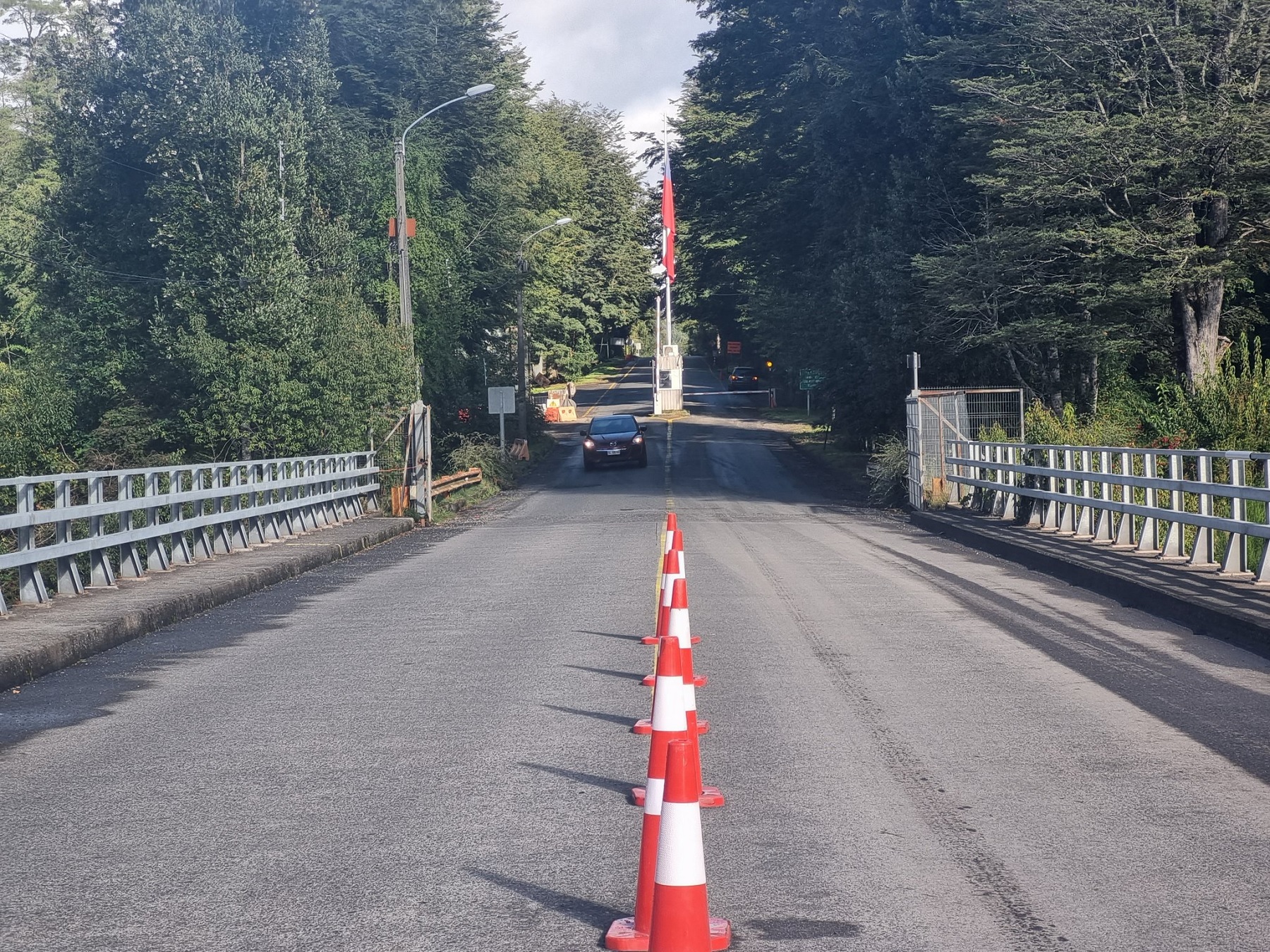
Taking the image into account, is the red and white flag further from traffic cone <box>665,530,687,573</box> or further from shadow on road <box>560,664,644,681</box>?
shadow on road <box>560,664,644,681</box>

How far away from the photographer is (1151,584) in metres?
13.5

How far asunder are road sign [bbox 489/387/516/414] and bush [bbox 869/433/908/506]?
1633 cm

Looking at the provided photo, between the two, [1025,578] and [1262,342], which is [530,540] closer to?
[1025,578]

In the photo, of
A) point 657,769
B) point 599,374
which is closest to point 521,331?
point 657,769

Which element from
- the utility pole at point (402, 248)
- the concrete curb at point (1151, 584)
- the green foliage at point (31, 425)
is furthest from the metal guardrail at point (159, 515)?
the concrete curb at point (1151, 584)

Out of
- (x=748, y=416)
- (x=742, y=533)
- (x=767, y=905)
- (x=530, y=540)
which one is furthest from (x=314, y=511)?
(x=748, y=416)

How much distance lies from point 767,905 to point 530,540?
18.6 metres

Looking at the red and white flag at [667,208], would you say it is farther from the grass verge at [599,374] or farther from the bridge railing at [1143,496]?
the bridge railing at [1143,496]

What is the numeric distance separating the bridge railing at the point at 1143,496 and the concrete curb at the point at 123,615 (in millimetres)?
9576

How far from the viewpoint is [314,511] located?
79.0 ft

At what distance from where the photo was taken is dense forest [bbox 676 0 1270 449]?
27312mm

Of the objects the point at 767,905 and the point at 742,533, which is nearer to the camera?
the point at 767,905

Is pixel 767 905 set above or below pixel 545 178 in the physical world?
below

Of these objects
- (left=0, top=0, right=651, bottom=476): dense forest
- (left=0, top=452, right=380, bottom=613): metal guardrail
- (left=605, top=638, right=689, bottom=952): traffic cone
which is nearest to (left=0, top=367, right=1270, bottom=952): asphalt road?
(left=605, top=638, right=689, bottom=952): traffic cone
